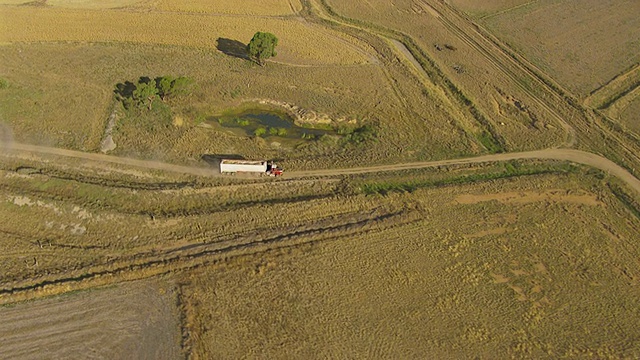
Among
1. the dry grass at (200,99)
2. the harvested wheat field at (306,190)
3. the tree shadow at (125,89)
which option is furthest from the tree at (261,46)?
the tree shadow at (125,89)

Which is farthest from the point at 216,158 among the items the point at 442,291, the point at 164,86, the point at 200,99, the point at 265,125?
the point at 442,291

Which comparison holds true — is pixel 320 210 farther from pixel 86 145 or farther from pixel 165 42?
pixel 165 42

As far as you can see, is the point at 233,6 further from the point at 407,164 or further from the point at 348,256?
the point at 348,256

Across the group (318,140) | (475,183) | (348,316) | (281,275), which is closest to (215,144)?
(318,140)

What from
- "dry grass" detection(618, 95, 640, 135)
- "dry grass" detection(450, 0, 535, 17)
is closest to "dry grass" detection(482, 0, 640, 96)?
"dry grass" detection(450, 0, 535, 17)

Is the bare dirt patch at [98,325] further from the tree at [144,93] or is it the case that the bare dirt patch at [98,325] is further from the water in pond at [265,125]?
→ the tree at [144,93]

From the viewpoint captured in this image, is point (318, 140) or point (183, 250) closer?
point (183, 250)

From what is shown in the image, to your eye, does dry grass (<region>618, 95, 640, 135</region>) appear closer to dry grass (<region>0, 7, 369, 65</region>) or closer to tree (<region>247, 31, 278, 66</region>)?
dry grass (<region>0, 7, 369, 65</region>)
